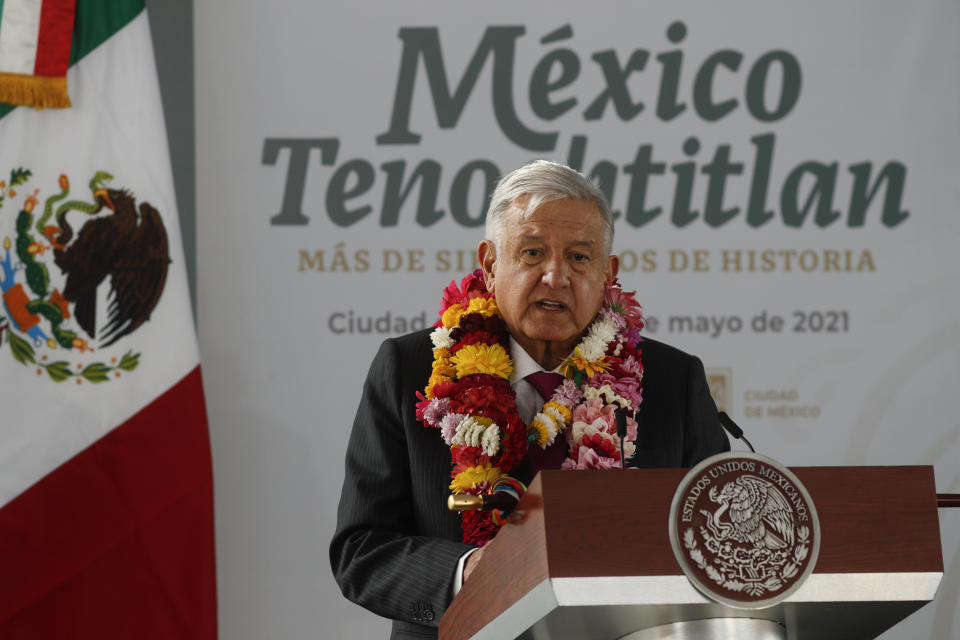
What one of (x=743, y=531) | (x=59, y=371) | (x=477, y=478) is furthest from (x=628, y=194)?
(x=743, y=531)

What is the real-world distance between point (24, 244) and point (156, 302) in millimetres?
467

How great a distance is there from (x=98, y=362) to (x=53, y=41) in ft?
3.61

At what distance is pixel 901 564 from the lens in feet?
4.85

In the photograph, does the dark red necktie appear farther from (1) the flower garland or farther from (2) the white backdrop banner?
(2) the white backdrop banner

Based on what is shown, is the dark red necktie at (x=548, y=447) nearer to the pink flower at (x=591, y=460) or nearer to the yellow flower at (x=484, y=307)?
the pink flower at (x=591, y=460)

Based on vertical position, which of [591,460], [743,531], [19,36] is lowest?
[743,531]

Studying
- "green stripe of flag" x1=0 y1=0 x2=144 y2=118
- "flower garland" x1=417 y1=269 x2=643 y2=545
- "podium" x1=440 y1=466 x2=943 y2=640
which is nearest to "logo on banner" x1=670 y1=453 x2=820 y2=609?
"podium" x1=440 y1=466 x2=943 y2=640

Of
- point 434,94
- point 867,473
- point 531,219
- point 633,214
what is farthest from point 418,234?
point 867,473

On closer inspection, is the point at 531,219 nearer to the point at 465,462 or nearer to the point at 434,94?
the point at 465,462

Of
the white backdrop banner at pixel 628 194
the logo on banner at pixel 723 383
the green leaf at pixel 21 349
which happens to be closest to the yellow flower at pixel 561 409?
the white backdrop banner at pixel 628 194

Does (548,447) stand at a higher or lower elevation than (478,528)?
higher

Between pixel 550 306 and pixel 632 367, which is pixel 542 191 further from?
pixel 632 367

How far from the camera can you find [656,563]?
1376 mm

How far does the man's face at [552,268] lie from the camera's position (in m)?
2.31
